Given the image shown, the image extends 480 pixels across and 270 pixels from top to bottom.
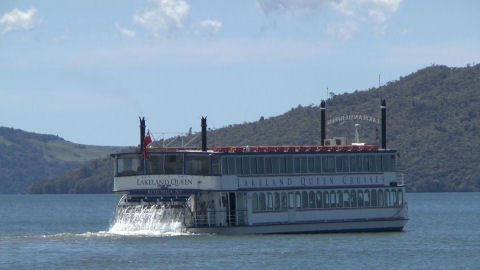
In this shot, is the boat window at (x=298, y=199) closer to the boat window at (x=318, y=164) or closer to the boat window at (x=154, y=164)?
the boat window at (x=318, y=164)

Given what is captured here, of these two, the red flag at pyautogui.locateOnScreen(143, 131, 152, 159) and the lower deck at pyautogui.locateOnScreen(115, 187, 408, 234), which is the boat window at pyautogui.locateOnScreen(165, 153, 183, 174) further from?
the lower deck at pyautogui.locateOnScreen(115, 187, 408, 234)

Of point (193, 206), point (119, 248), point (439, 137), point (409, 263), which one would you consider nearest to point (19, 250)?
point (119, 248)

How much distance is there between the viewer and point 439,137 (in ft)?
638

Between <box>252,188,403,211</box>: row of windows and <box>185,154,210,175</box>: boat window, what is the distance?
9.25 ft

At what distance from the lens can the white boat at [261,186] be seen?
56938 mm

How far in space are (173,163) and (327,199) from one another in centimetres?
833

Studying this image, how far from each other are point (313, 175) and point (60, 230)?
2998 centimetres

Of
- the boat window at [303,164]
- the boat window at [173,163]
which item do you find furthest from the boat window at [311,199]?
the boat window at [173,163]

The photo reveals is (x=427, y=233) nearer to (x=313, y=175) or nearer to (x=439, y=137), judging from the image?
(x=313, y=175)

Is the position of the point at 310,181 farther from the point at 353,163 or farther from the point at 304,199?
the point at 353,163

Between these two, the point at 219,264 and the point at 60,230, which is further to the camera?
the point at 60,230

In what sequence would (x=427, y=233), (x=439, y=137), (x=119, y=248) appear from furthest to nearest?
(x=439, y=137), (x=427, y=233), (x=119, y=248)

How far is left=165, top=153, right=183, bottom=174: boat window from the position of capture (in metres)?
57.0

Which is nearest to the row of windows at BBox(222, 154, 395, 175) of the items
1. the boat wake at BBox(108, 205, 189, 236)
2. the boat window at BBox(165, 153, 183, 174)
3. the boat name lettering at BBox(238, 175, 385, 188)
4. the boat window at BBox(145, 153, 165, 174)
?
the boat name lettering at BBox(238, 175, 385, 188)
